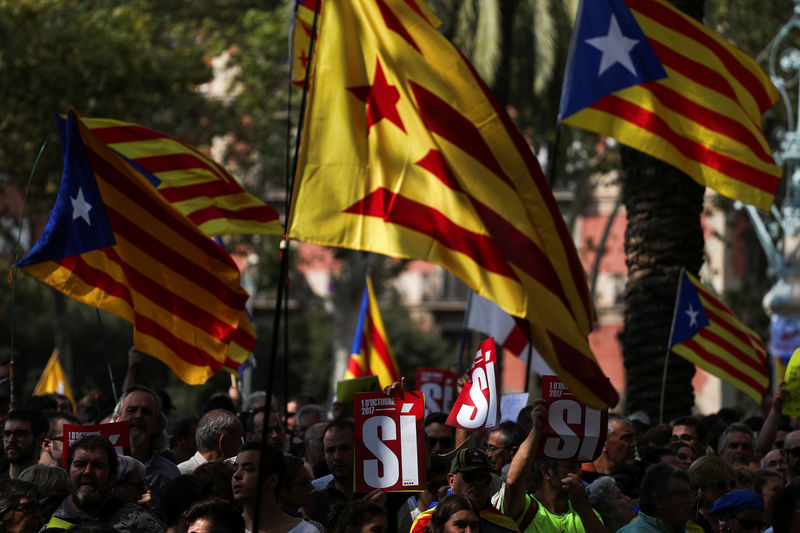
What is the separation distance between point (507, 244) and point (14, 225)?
25787mm

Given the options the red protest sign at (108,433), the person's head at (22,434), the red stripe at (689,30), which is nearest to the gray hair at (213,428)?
the red protest sign at (108,433)

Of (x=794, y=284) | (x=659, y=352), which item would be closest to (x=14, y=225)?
(x=794, y=284)

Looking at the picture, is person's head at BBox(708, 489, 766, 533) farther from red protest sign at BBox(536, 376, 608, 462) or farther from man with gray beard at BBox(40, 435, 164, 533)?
man with gray beard at BBox(40, 435, 164, 533)

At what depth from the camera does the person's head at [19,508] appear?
5930 millimetres

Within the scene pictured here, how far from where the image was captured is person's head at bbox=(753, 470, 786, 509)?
817cm

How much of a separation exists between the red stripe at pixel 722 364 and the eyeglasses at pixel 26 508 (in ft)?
22.7

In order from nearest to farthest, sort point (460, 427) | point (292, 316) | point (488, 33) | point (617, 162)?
point (460, 427) → point (488, 33) → point (617, 162) → point (292, 316)

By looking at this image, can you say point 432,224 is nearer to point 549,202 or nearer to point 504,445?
point 549,202

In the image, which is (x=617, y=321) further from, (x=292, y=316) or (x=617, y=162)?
(x=617, y=162)

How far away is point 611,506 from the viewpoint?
727 centimetres

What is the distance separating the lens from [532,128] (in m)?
31.2

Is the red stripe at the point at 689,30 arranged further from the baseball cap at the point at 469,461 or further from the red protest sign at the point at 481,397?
the baseball cap at the point at 469,461

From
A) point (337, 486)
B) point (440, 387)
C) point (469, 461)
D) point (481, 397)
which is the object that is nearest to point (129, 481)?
point (337, 486)

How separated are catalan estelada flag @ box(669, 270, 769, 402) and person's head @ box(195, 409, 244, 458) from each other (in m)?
5.03
